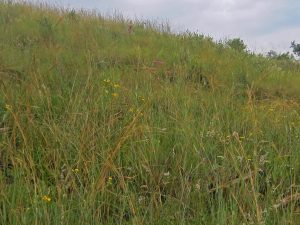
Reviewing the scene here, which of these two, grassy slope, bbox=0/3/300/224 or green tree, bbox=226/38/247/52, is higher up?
green tree, bbox=226/38/247/52

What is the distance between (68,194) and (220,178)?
3.07ft

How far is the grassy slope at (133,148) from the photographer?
2.30m

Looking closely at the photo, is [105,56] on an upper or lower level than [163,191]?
upper

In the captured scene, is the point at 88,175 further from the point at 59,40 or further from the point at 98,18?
the point at 98,18

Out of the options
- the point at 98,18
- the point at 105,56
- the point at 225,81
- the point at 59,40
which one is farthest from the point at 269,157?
the point at 98,18

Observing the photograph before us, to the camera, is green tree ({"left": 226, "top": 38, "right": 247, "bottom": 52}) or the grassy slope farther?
green tree ({"left": 226, "top": 38, "right": 247, "bottom": 52})

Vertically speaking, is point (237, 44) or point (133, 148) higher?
point (237, 44)

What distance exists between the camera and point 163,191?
261 centimetres

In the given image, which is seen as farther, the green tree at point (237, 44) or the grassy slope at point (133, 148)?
the green tree at point (237, 44)

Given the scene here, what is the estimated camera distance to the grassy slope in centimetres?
230

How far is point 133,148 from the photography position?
9.24 feet

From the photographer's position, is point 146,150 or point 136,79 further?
point 136,79

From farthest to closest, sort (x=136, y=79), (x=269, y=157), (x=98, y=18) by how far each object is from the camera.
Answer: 1. (x=98, y=18)
2. (x=136, y=79)
3. (x=269, y=157)

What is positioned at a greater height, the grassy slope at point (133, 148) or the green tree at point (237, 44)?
the green tree at point (237, 44)
